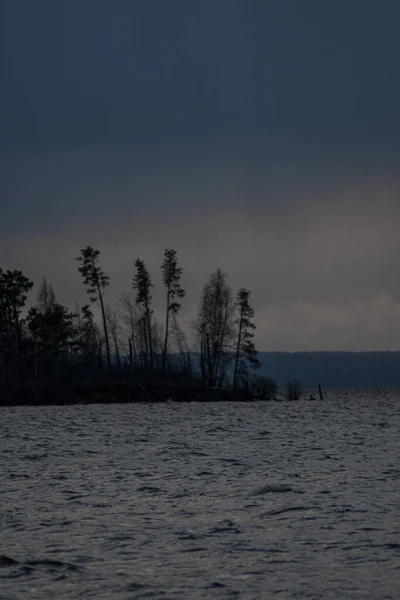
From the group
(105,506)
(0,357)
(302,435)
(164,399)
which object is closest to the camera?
(105,506)

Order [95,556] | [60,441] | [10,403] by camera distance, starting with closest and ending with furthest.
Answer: [95,556] < [60,441] < [10,403]

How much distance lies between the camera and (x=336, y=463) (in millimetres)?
20391

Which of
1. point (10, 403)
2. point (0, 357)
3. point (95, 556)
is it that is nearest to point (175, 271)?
point (0, 357)

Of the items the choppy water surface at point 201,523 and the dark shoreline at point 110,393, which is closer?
the choppy water surface at point 201,523

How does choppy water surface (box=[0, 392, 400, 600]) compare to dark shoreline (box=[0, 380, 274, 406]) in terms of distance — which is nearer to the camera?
choppy water surface (box=[0, 392, 400, 600])

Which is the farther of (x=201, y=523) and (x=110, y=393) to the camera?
(x=110, y=393)

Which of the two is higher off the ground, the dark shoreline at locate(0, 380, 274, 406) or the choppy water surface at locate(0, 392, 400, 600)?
the dark shoreline at locate(0, 380, 274, 406)

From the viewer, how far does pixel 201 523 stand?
1228cm

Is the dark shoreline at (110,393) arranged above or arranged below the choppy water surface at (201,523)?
above

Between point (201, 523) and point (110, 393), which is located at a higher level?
point (110, 393)

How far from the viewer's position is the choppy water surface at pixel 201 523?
8.59 m

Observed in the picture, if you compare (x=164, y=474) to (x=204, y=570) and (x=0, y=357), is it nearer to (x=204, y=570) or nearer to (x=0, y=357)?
Result: (x=204, y=570)

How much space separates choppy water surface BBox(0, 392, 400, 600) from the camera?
8594 mm

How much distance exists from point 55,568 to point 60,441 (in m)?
20.6
